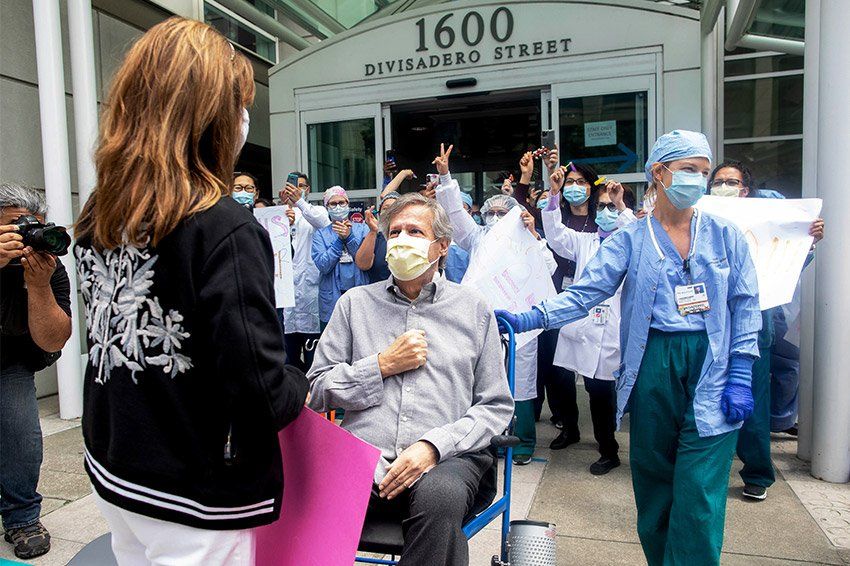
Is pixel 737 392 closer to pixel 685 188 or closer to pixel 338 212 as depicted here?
pixel 685 188

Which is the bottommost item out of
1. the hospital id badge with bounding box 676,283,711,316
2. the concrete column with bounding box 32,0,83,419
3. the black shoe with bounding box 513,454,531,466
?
the black shoe with bounding box 513,454,531,466

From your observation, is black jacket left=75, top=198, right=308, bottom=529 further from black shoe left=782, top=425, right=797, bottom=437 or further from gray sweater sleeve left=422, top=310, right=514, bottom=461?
black shoe left=782, top=425, right=797, bottom=437

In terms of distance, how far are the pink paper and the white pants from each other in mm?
259

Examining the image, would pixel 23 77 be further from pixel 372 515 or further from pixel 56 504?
pixel 372 515

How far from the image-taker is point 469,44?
8102 mm

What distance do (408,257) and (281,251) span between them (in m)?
3.09

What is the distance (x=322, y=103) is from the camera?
8.97 meters

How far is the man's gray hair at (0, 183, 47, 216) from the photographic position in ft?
9.58

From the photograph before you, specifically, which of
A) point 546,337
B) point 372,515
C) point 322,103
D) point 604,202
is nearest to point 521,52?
point 322,103

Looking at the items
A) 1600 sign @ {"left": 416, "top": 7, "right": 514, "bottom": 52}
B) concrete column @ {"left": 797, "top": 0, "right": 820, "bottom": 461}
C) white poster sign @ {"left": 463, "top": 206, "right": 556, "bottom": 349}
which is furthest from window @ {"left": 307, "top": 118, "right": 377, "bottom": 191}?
concrete column @ {"left": 797, "top": 0, "right": 820, "bottom": 461}

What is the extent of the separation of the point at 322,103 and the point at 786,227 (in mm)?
6804

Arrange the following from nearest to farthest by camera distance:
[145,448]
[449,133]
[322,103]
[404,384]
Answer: [145,448] < [404,384] < [322,103] < [449,133]

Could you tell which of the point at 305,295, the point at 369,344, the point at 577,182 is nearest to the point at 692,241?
the point at 369,344

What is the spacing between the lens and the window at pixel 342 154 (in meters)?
8.93
